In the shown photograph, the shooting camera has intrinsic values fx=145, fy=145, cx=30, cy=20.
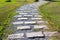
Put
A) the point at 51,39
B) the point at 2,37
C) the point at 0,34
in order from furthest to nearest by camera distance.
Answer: the point at 0,34 < the point at 2,37 < the point at 51,39

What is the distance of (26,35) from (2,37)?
0.46 m

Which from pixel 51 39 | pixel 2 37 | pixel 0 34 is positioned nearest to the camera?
pixel 51 39

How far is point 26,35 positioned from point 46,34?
395 mm

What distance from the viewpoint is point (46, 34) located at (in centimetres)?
284

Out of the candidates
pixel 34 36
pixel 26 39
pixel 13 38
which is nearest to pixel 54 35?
pixel 34 36

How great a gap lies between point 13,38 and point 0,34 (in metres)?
0.47

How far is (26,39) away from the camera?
8.48ft

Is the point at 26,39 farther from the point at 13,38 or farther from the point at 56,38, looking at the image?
the point at 56,38

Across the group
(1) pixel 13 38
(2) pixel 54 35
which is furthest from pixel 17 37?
(2) pixel 54 35

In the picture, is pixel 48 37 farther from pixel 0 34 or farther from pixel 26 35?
pixel 0 34

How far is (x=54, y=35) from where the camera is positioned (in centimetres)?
281

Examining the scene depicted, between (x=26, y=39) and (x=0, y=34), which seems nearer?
(x=26, y=39)

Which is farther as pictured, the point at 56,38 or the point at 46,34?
the point at 46,34

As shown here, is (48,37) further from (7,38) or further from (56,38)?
(7,38)
